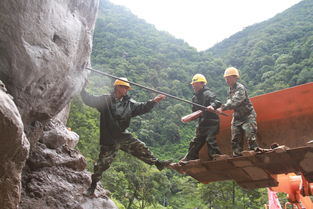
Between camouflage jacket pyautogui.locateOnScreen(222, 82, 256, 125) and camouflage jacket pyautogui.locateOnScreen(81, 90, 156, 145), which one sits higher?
camouflage jacket pyautogui.locateOnScreen(222, 82, 256, 125)

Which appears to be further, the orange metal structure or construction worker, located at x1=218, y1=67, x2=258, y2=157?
construction worker, located at x1=218, y1=67, x2=258, y2=157

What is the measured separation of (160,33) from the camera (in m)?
88.2

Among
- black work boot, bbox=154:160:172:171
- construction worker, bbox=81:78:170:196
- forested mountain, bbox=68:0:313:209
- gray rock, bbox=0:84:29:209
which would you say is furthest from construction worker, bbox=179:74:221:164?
forested mountain, bbox=68:0:313:209

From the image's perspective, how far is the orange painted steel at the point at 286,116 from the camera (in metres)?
6.60

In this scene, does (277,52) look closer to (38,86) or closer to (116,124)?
(116,124)

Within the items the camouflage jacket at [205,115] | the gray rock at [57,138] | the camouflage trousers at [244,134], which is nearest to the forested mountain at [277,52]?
the camouflage jacket at [205,115]

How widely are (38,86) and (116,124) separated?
7.72 ft

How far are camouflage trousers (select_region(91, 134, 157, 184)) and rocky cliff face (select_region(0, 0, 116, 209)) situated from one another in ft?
2.14

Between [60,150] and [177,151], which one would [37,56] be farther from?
[177,151]

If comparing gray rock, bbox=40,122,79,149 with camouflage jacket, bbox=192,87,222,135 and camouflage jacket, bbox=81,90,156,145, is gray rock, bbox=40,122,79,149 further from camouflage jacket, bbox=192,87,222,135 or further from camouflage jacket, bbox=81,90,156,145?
camouflage jacket, bbox=192,87,222,135

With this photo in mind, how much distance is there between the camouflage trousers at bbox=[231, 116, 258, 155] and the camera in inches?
237

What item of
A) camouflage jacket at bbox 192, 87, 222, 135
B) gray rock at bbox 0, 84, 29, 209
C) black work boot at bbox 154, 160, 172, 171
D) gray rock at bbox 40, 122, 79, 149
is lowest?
gray rock at bbox 0, 84, 29, 209

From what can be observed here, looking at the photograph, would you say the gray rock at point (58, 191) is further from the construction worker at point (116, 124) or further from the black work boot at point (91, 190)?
the construction worker at point (116, 124)

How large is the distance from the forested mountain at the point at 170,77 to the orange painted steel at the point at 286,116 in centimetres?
1064
